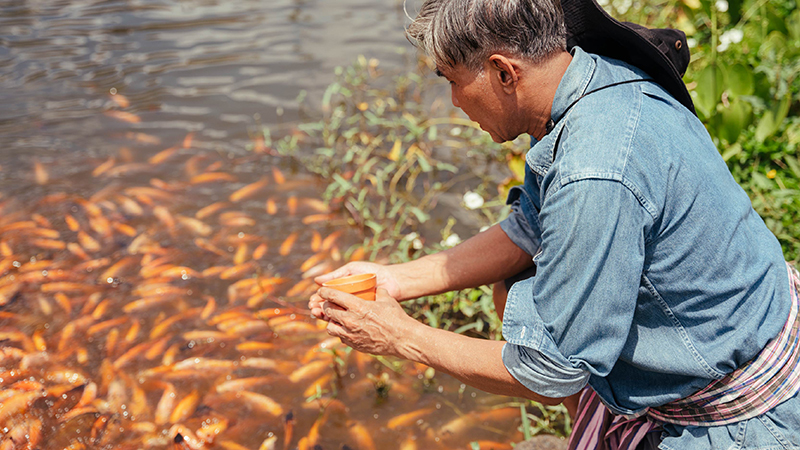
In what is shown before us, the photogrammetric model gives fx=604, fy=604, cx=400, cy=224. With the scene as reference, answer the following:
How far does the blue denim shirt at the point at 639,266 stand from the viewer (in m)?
1.53

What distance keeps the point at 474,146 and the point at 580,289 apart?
375 cm

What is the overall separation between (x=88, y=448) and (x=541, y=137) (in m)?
2.61

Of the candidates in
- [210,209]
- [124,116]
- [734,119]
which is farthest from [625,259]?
[124,116]

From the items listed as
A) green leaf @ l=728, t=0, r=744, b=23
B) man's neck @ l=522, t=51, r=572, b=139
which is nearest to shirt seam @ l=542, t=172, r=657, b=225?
Result: man's neck @ l=522, t=51, r=572, b=139

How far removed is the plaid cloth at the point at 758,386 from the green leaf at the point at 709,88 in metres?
2.62

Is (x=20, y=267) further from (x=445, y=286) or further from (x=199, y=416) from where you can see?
(x=445, y=286)

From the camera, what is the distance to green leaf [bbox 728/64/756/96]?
4070 mm

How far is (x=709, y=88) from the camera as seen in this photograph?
13.1ft

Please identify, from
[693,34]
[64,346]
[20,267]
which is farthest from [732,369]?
[693,34]

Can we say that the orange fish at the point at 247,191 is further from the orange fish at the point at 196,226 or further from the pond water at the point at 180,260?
the orange fish at the point at 196,226

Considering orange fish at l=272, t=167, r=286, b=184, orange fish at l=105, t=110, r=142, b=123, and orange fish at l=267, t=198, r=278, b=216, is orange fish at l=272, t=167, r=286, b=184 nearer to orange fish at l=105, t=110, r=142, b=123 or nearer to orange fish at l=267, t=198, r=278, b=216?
orange fish at l=267, t=198, r=278, b=216

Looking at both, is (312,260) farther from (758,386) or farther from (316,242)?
(758,386)

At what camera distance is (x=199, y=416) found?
3139 mm

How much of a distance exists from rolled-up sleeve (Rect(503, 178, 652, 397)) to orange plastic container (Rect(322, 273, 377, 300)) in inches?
25.4
